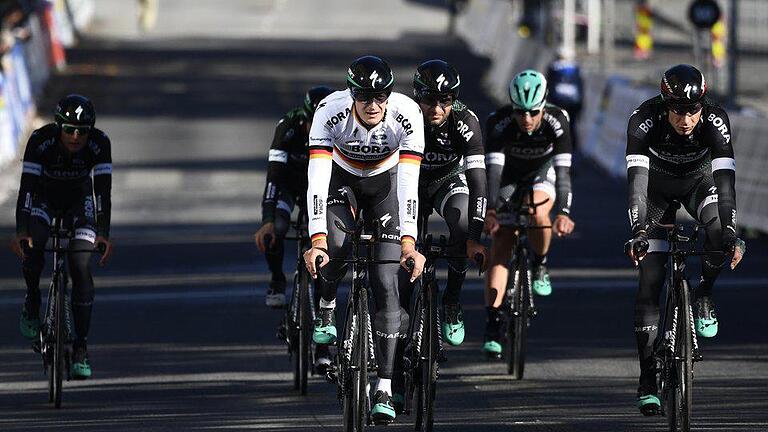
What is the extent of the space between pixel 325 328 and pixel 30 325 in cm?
289

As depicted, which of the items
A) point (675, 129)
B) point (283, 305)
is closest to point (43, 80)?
point (283, 305)

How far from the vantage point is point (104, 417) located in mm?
12141

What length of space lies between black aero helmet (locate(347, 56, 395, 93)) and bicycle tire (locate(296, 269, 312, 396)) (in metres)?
2.83

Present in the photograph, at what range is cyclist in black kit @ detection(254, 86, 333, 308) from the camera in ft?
43.8

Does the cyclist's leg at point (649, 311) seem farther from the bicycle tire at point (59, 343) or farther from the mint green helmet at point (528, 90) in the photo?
the bicycle tire at point (59, 343)

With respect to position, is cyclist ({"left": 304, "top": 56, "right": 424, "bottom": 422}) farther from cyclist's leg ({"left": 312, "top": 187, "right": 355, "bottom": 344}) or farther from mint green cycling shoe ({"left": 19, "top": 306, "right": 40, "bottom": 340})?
mint green cycling shoe ({"left": 19, "top": 306, "right": 40, "bottom": 340})

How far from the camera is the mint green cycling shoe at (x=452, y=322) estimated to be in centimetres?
1200

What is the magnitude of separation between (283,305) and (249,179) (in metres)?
17.2

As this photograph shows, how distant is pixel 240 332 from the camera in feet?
52.5

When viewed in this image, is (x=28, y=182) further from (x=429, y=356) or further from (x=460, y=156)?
(x=429, y=356)

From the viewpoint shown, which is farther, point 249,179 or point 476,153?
point 249,179

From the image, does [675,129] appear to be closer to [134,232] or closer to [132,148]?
[134,232]

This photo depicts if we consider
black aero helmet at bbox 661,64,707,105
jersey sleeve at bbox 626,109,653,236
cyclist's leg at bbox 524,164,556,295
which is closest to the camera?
black aero helmet at bbox 661,64,707,105

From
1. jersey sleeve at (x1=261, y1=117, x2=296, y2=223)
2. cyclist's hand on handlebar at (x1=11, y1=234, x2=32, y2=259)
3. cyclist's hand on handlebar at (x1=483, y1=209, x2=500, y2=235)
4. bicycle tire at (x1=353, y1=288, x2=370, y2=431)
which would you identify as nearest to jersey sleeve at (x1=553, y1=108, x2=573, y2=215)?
cyclist's hand on handlebar at (x1=483, y1=209, x2=500, y2=235)
